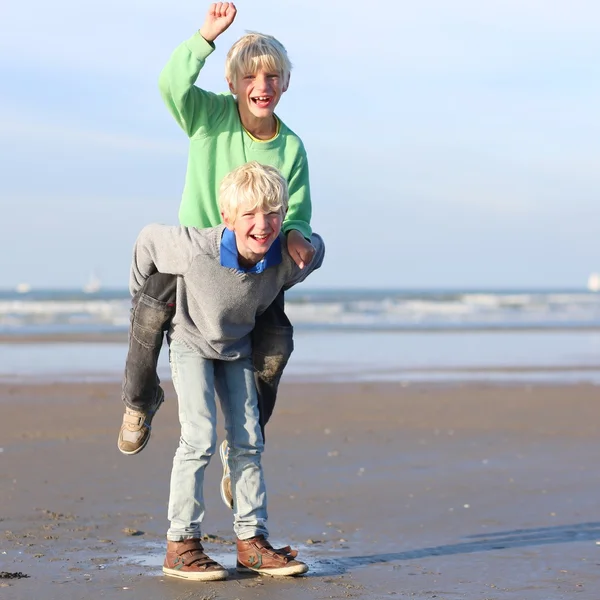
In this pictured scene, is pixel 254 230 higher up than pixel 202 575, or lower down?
higher up

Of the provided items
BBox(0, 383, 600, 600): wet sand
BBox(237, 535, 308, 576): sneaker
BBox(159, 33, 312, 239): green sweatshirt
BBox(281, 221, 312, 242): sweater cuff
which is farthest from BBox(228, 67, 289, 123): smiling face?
BBox(0, 383, 600, 600): wet sand

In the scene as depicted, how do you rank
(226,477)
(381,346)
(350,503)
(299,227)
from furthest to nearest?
(381,346)
(350,503)
(226,477)
(299,227)

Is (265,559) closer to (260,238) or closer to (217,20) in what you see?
(260,238)

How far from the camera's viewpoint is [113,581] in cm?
379

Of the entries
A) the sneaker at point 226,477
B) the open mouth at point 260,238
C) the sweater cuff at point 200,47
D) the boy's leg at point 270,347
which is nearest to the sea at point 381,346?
the sneaker at point 226,477

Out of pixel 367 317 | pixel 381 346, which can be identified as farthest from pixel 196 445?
pixel 367 317

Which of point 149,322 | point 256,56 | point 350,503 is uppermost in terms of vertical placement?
point 256,56

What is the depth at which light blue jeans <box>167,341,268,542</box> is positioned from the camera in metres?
3.99

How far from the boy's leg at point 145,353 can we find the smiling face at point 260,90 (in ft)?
2.51

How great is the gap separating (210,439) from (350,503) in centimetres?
164

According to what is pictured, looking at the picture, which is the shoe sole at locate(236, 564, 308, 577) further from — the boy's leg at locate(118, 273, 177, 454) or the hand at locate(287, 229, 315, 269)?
the hand at locate(287, 229, 315, 269)

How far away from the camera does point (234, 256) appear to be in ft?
12.5

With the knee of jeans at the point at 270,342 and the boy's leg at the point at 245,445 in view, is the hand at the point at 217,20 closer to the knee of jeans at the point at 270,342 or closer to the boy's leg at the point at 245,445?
the knee of jeans at the point at 270,342

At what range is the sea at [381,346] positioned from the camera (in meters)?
12.7
